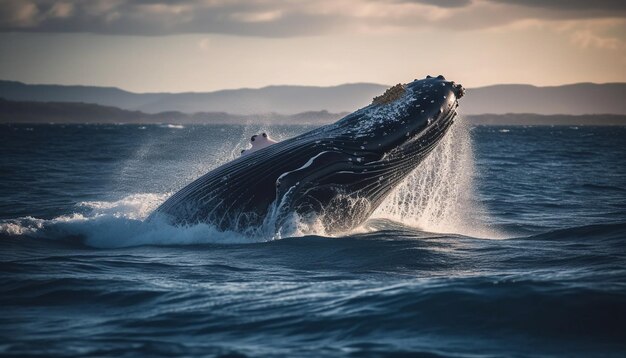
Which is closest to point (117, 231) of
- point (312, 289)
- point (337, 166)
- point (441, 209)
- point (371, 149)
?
point (337, 166)

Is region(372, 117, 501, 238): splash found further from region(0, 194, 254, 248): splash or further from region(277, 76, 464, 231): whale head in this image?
region(0, 194, 254, 248): splash

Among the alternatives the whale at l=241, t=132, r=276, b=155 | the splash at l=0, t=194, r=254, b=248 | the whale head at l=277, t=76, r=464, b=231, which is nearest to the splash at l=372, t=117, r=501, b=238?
the whale head at l=277, t=76, r=464, b=231

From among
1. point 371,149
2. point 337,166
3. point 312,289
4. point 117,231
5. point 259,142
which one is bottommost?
point 312,289

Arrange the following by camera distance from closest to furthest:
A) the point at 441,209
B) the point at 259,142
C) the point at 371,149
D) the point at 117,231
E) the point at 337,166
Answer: the point at 337,166
the point at 371,149
the point at 259,142
the point at 117,231
the point at 441,209

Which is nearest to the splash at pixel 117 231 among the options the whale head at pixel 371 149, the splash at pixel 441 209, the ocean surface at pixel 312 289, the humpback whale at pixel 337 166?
the ocean surface at pixel 312 289

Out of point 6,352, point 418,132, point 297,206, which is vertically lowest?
point 6,352

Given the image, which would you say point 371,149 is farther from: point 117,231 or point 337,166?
point 117,231

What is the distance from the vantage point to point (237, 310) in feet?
22.7

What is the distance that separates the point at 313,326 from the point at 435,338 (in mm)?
993

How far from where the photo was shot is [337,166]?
9727mm

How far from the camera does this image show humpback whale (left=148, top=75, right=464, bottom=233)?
384 inches

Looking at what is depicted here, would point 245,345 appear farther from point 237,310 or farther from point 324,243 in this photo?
point 324,243

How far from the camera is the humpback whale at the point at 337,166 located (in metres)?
9.77

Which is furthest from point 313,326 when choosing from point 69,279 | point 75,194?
point 75,194
